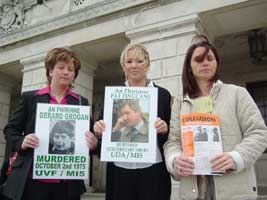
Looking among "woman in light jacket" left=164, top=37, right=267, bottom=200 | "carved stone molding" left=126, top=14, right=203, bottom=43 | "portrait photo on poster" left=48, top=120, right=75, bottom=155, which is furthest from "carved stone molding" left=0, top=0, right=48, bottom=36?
"woman in light jacket" left=164, top=37, right=267, bottom=200

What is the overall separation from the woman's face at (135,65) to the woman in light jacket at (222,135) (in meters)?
0.35

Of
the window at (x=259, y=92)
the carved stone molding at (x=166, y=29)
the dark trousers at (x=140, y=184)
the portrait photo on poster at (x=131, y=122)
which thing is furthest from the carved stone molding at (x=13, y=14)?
the dark trousers at (x=140, y=184)

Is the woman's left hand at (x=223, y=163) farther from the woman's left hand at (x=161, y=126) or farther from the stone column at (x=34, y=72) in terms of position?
the stone column at (x=34, y=72)

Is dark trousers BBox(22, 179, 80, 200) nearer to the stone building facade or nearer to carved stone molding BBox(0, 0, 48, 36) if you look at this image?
the stone building facade

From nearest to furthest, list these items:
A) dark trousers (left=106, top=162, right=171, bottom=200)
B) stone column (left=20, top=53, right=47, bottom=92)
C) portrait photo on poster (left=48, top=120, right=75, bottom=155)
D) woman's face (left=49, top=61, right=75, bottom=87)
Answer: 1. dark trousers (left=106, top=162, right=171, bottom=200)
2. portrait photo on poster (left=48, top=120, right=75, bottom=155)
3. woman's face (left=49, top=61, right=75, bottom=87)
4. stone column (left=20, top=53, right=47, bottom=92)

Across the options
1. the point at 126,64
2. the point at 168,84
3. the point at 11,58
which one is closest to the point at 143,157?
the point at 126,64

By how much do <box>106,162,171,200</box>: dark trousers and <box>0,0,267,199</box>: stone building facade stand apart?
3.10 m

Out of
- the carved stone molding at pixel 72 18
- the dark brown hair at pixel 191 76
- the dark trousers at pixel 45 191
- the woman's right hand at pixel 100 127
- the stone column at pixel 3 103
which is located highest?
the carved stone molding at pixel 72 18

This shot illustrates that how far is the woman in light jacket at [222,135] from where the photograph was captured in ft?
6.96

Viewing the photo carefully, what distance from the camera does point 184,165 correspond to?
7.10 ft

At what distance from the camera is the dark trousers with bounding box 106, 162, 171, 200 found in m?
2.55

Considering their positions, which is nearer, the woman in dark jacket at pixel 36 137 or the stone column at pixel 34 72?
the woman in dark jacket at pixel 36 137

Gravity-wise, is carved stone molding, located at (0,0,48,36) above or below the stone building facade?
above

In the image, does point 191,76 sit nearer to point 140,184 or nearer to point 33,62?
point 140,184
